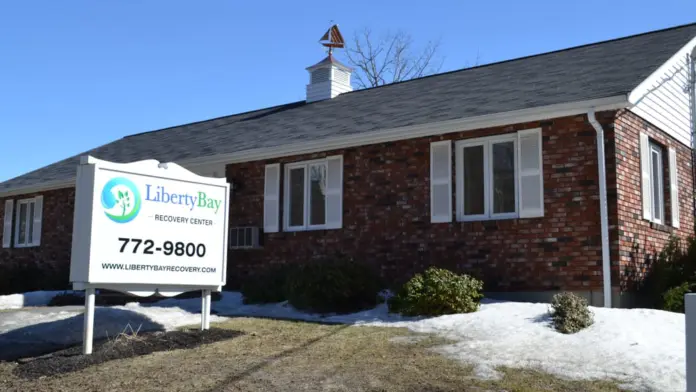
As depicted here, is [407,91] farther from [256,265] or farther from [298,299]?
[298,299]

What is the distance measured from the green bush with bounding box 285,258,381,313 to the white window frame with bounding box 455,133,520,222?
6.85 feet

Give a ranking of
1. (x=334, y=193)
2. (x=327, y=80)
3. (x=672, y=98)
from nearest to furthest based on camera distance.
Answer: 1. (x=672, y=98)
2. (x=334, y=193)
3. (x=327, y=80)

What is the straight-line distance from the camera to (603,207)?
37.4 feet

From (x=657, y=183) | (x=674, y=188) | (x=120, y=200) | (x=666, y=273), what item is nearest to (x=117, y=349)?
(x=120, y=200)

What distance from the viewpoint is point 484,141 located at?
12.8 metres

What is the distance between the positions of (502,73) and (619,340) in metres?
8.94

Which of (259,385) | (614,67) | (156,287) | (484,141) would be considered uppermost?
(614,67)

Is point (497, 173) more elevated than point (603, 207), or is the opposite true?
point (497, 173)

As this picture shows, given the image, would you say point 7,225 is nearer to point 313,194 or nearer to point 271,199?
point 271,199

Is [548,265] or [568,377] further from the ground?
[548,265]

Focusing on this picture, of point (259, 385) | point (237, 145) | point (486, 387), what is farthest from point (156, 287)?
point (237, 145)

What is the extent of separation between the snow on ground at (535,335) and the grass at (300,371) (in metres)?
0.35

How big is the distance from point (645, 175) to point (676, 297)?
2488 mm

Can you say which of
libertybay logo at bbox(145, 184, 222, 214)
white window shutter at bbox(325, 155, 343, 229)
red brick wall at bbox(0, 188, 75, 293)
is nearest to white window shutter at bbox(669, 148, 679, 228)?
white window shutter at bbox(325, 155, 343, 229)
